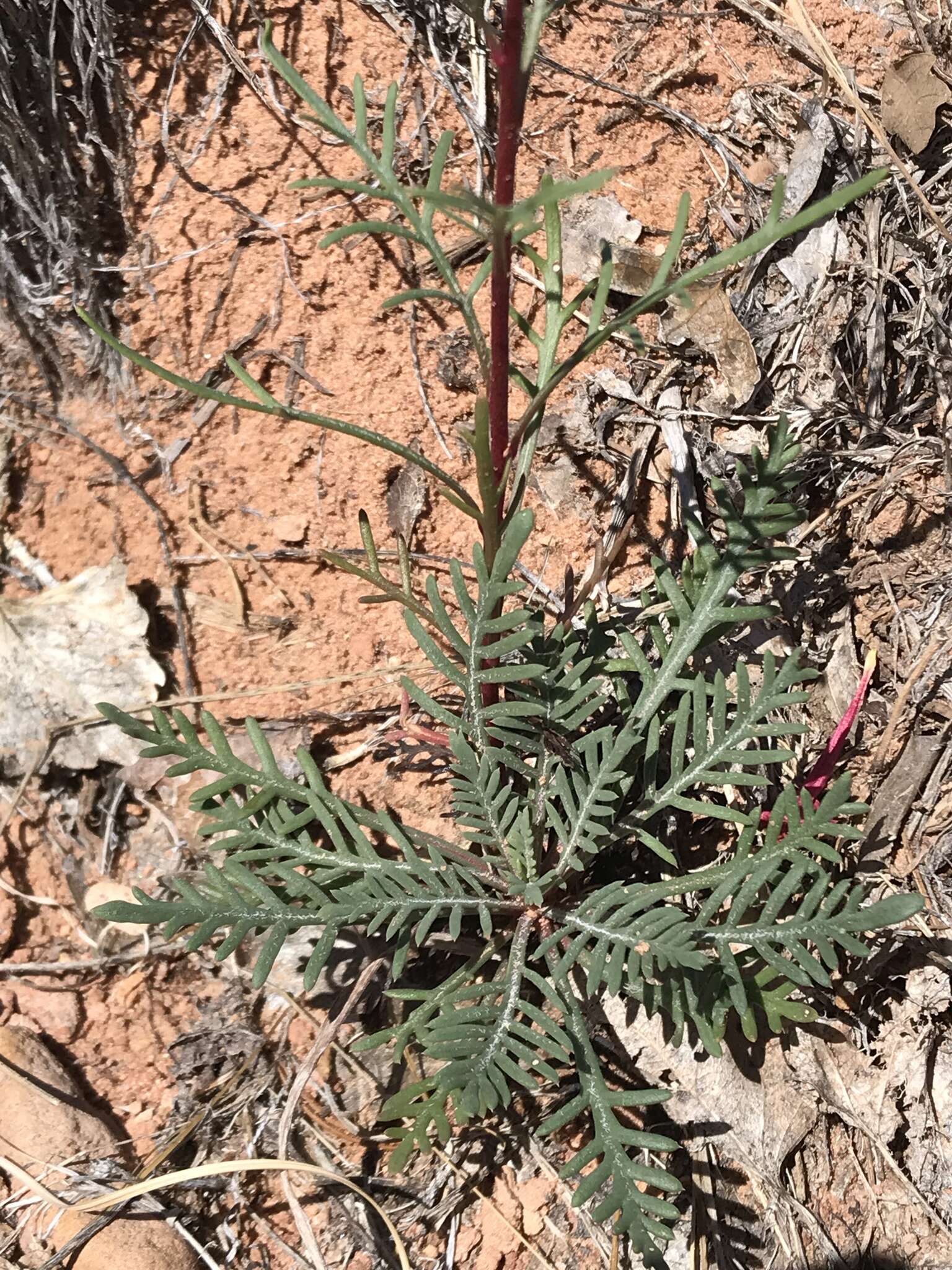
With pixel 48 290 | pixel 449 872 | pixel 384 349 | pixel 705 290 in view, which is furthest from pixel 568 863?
pixel 48 290

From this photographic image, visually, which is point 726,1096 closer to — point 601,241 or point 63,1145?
point 63,1145

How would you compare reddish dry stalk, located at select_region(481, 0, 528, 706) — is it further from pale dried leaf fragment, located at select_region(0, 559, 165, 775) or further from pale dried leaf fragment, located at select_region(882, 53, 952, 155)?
pale dried leaf fragment, located at select_region(882, 53, 952, 155)

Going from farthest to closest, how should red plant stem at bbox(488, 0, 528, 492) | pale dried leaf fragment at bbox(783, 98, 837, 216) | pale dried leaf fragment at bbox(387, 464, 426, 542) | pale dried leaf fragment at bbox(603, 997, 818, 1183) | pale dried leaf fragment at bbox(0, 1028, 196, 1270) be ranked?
pale dried leaf fragment at bbox(783, 98, 837, 216) < pale dried leaf fragment at bbox(387, 464, 426, 542) < pale dried leaf fragment at bbox(603, 997, 818, 1183) < pale dried leaf fragment at bbox(0, 1028, 196, 1270) < red plant stem at bbox(488, 0, 528, 492)

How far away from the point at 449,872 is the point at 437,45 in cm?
207

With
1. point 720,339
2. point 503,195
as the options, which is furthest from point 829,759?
point 503,195

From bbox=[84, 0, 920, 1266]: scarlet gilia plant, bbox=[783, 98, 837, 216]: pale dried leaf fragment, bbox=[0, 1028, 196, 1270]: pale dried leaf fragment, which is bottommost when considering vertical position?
bbox=[0, 1028, 196, 1270]: pale dried leaf fragment

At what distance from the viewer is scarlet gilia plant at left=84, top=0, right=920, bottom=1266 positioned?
1.61 m

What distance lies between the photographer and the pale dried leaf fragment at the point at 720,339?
8.39 ft

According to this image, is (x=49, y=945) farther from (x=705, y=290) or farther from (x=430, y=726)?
(x=705, y=290)

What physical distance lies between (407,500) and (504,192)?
1139 mm

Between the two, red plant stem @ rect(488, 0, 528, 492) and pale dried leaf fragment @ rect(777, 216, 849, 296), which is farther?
pale dried leaf fragment @ rect(777, 216, 849, 296)

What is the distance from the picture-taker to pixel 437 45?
2.56 metres

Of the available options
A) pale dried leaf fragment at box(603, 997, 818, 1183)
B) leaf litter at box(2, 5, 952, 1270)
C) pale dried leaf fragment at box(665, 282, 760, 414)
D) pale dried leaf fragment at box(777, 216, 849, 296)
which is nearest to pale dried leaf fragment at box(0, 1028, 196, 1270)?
pale dried leaf fragment at box(603, 997, 818, 1183)

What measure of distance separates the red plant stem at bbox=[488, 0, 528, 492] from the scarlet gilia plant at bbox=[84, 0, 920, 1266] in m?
0.01
